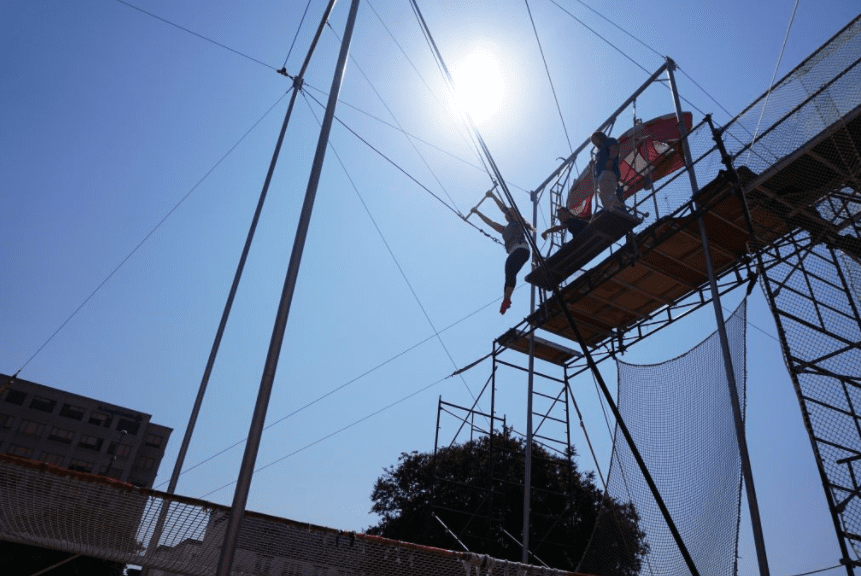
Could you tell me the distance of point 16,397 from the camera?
2037 inches

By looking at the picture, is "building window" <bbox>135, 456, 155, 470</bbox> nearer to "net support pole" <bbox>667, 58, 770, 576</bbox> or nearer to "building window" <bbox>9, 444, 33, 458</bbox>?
"building window" <bbox>9, 444, 33, 458</bbox>

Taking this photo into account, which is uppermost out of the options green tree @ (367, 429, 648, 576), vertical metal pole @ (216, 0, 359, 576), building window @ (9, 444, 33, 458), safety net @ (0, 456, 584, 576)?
building window @ (9, 444, 33, 458)

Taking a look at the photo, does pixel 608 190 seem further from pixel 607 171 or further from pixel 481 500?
pixel 481 500

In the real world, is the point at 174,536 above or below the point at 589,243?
below

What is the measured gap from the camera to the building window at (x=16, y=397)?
51469 millimetres

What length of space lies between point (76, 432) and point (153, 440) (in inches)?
280

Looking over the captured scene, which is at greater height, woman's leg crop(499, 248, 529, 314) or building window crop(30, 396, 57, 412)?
building window crop(30, 396, 57, 412)

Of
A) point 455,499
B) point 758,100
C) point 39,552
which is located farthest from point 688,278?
point 39,552

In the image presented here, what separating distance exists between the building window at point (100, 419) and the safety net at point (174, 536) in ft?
190

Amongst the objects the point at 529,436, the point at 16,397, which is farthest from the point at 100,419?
the point at 529,436

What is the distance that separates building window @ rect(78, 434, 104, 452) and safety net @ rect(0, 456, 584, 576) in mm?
57165

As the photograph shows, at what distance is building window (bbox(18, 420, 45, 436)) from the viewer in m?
50.9

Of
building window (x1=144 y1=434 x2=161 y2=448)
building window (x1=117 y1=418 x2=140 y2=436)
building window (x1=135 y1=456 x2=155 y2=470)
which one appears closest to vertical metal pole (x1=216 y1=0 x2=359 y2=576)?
building window (x1=117 y1=418 x2=140 y2=436)

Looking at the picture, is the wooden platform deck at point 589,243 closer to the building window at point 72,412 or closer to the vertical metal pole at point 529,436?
the vertical metal pole at point 529,436
